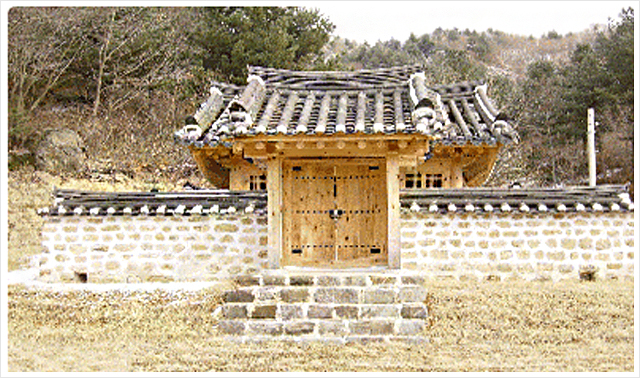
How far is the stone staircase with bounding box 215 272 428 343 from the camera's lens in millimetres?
6445

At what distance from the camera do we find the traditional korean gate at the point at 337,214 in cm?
872

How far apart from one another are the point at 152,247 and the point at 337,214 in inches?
121

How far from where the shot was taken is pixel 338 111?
7.60m

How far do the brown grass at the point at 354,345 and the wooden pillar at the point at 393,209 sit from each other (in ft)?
2.40

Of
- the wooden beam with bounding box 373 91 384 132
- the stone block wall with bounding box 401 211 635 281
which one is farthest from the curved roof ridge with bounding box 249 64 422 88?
the stone block wall with bounding box 401 211 635 281

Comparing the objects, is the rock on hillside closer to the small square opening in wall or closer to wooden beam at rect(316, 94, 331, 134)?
the small square opening in wall

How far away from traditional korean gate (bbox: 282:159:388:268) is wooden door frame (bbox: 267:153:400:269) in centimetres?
84

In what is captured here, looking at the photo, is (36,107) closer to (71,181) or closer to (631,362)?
(71,181)

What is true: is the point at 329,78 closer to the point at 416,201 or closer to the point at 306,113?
the point at 306,113

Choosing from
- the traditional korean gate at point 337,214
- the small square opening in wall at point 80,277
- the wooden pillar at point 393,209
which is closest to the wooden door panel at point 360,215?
the traditional korean gate at point 337,214

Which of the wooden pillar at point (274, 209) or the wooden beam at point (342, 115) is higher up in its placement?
the wooden beam at point (342, 115)

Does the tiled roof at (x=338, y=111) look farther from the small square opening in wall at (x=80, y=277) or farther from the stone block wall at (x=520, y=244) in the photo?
the small square opening in wall at (x=80, y=277)

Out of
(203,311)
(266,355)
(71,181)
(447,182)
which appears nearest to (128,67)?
(71,181)

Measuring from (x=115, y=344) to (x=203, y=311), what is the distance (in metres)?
1.22
